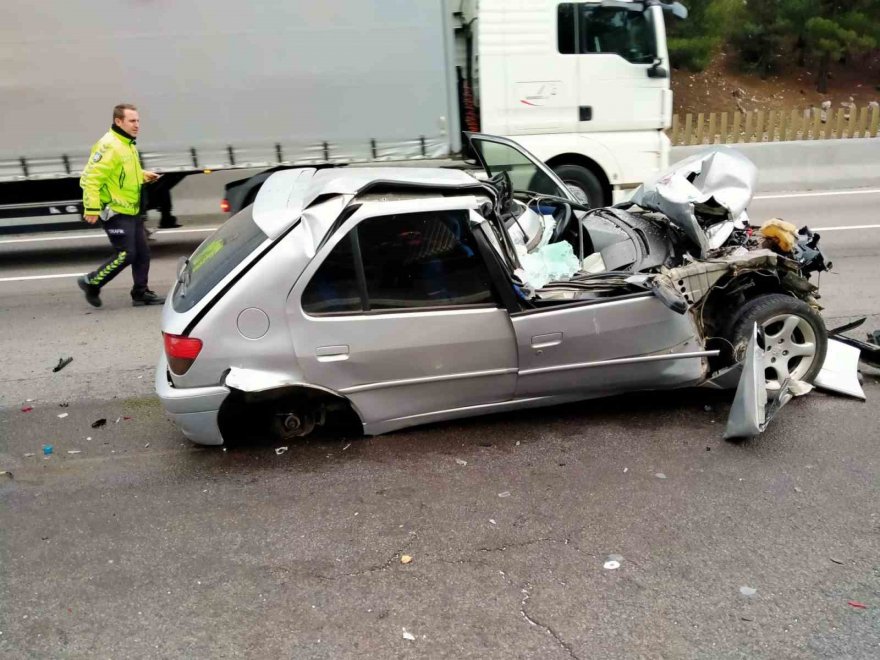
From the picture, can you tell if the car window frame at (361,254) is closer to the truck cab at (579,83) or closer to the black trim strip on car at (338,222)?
the black trim strip on car at (338,222)

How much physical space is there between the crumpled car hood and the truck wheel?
167 inches

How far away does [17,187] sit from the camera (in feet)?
30.0

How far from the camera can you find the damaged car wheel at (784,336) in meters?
4.39

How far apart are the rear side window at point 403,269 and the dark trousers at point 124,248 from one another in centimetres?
396

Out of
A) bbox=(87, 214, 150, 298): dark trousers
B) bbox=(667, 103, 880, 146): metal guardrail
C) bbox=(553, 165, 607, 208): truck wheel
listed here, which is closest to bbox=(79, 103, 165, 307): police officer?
bbox=(87, 214, 150, 298): dark trousers

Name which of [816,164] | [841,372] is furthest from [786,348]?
[816,164]

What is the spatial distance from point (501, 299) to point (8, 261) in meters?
8.40

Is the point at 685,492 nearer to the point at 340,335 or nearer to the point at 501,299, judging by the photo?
the point at 501,299

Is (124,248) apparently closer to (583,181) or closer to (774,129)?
(583,181)

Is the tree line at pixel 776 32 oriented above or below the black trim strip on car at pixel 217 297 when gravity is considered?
above

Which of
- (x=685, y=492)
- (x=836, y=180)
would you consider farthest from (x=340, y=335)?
(x=836, y=180)

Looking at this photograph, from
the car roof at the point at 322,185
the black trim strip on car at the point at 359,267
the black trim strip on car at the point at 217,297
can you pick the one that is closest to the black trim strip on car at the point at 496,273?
the car roof at the point at 322,185

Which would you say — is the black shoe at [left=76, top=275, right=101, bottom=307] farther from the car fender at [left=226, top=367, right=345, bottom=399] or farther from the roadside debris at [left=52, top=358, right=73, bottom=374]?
the car fender at [left=226, top=367, right=345, bottom=399]

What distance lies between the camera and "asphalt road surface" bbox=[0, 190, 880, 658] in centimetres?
287
